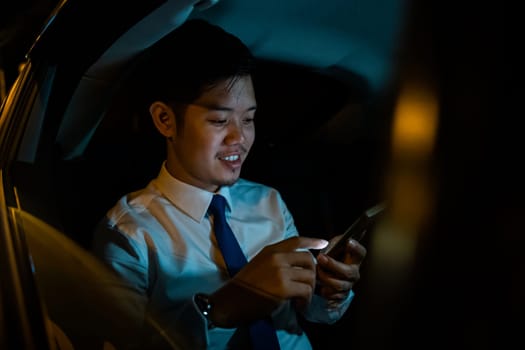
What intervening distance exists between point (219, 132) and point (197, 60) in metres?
0.23

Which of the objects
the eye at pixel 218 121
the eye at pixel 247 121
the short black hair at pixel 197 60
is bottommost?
the eye at pixel 247 121

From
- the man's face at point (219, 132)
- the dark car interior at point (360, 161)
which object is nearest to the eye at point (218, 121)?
the man's face at point (219, 132)

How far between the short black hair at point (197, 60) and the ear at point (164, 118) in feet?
0.07

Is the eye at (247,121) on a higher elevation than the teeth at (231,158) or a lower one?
higher

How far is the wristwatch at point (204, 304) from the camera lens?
154 centimetres

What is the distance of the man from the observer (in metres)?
1.51

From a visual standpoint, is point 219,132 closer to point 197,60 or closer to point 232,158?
point 232,158

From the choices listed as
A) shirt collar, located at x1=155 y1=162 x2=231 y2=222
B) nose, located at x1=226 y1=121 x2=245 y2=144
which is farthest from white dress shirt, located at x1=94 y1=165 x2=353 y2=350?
nose, located at x1=226 y1=121 x2=245 y2=144

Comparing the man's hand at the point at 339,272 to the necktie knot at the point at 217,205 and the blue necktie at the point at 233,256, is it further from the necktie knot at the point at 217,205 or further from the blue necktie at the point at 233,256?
the necktie knot at the point at 217,205

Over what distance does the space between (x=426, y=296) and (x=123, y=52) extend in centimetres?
148

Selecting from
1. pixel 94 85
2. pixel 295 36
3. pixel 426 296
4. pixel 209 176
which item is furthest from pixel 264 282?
pixel 94 85

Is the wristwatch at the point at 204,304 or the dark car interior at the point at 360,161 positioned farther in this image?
the wristwatch at the point at 204,304

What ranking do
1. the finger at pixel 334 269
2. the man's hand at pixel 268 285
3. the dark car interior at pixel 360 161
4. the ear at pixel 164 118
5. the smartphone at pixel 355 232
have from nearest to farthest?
the dark car interior at pixel 360 161
the smartphone at pixel 355 232
the man's hand at pixel 268 285
the finger at pixel 334 269
the ear at pixel 164 118

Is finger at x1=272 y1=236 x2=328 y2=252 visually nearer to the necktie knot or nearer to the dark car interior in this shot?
the dark car interior
